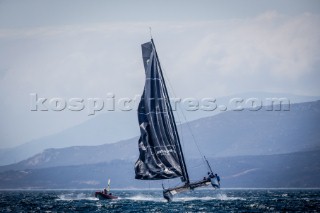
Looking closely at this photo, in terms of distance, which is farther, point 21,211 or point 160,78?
point 21,211

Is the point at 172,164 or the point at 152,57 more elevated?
the point at 152,57

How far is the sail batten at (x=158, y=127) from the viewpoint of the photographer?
6469 cm

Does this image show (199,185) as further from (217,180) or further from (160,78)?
(160,78)

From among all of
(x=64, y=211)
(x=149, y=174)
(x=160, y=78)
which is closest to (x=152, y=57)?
(x=160, y=78)

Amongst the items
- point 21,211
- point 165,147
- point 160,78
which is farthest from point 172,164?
point 21,211

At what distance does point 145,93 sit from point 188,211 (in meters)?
17.1

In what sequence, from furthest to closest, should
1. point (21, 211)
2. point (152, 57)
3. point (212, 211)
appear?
1. point (21, 211)
2. point (212, 211)
3. point (152, 57)

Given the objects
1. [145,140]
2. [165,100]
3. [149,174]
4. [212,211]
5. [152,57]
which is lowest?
[212,211]

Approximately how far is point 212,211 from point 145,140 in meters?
13.7

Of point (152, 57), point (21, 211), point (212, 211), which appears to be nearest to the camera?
point (152, 57)

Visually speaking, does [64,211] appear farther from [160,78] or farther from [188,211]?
[160,78]

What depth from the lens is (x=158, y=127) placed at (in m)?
65.2

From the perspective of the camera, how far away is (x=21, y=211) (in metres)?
73.5

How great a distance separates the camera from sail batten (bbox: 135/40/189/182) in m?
64.7
